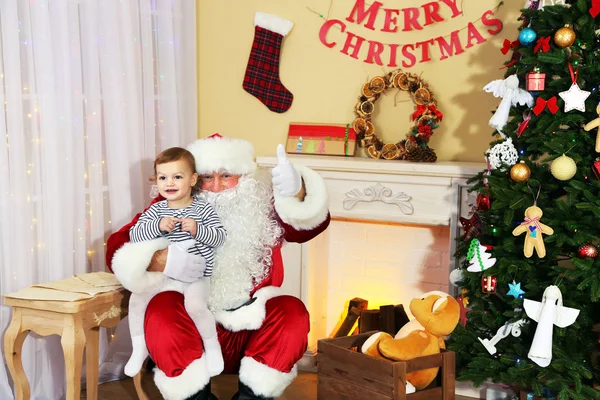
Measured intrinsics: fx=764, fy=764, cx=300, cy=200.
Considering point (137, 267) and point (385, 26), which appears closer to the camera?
point (137, 267)

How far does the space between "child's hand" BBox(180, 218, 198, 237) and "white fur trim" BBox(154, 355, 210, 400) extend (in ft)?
1.58

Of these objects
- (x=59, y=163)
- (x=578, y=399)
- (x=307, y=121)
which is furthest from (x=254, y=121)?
(x=578, y=399)

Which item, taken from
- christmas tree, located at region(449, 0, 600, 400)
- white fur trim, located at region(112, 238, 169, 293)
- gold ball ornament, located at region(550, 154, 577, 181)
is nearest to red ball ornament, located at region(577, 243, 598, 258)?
christmas tree, located at region(449, 0, 600, 400)

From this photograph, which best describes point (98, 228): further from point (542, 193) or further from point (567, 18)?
point (567, 18)

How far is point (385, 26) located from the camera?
12.5ft

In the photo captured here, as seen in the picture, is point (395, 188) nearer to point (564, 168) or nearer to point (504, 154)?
point (504, 154)

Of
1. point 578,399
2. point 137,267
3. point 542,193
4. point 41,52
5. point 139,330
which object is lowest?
point 578,399

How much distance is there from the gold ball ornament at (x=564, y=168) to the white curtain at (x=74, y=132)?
195 cm

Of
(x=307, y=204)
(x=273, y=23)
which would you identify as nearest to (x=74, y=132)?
(x=307, y=204)

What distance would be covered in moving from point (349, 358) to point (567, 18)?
5.13 feet

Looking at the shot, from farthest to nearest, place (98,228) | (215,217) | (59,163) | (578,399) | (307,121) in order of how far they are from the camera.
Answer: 1. (307,121)
2. (98,228)
3. (59,163)
4. (215,217)
5. (578,399)

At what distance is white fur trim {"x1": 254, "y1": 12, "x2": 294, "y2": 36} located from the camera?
13.2 ft

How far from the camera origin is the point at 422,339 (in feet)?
10.1

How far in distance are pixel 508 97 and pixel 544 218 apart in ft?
1.61
